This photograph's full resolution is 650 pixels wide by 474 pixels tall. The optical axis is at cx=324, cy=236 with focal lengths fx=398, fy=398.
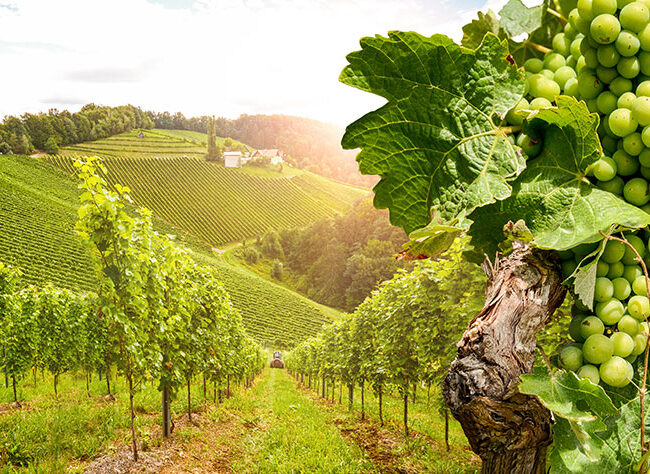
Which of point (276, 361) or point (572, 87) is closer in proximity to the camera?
point (572, 87)

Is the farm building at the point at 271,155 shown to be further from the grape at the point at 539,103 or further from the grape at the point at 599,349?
the grape at the point at 599,349

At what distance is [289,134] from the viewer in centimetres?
16112

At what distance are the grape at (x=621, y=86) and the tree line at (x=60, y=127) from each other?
109m

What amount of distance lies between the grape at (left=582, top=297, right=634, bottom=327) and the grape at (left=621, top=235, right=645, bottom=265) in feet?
0.34

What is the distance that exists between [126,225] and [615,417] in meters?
7.25

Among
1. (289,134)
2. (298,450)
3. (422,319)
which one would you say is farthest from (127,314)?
(289,134)

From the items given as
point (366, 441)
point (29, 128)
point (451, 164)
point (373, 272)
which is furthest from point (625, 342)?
point (29, 128)

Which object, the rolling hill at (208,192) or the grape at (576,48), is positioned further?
the rolling hill at (208,192)

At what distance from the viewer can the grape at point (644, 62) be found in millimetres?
872

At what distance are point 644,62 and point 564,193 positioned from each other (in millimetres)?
324

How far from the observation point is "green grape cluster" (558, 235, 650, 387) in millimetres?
896

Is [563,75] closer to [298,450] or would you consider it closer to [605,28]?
[605,28]

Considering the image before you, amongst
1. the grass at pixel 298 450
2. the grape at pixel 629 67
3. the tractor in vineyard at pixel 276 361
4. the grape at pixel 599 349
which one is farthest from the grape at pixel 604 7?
the tractor in vineyard at pixel 276 361

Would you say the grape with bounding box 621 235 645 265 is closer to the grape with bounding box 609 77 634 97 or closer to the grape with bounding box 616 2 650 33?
the grape with bounding box 609 77 634 97
